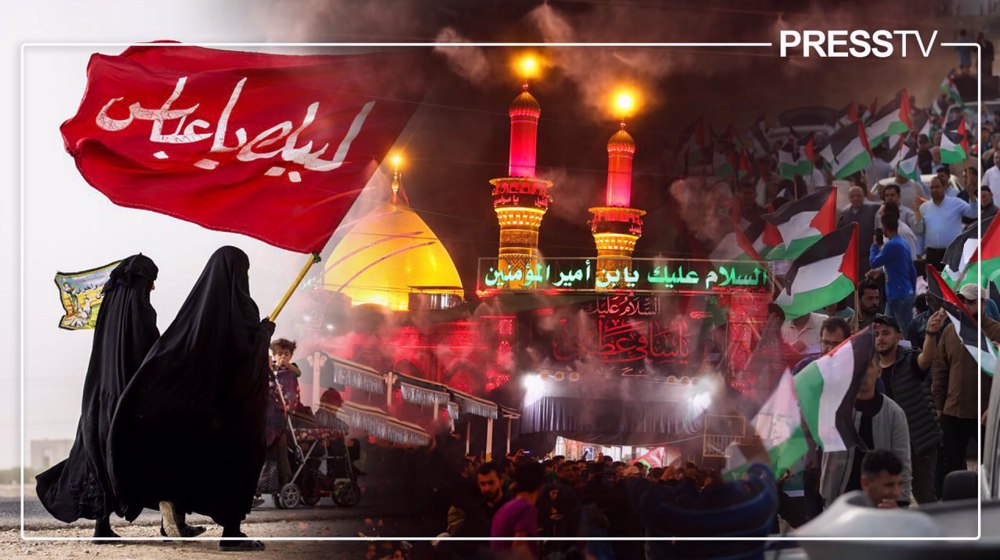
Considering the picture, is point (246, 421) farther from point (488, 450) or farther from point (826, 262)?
point (826, 262)

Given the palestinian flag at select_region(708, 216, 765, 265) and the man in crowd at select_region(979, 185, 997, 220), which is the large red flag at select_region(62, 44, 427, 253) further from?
the man in crowd at select_region(979, 185, 997, 220)

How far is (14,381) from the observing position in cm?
621

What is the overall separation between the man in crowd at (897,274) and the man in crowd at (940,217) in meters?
0.36

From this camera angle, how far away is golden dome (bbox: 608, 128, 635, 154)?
6277 mm

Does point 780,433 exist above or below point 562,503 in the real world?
above

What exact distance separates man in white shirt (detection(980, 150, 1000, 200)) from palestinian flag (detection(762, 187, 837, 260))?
177 cm

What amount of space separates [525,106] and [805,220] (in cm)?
153

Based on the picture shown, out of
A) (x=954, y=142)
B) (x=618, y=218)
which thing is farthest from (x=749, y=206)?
(x=954, y=142)

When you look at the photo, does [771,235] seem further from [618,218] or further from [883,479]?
[883,479]

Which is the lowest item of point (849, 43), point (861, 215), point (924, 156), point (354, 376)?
point (354, 376)

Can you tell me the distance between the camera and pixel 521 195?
620cm

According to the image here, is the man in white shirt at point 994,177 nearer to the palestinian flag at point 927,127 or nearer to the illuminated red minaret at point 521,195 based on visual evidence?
the palestinian flag at point 927,127

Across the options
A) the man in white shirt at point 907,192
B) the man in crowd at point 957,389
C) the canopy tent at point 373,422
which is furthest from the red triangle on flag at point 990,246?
the canopy tent at point 373,422

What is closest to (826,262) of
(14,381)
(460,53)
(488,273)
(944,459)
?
(944,459)
